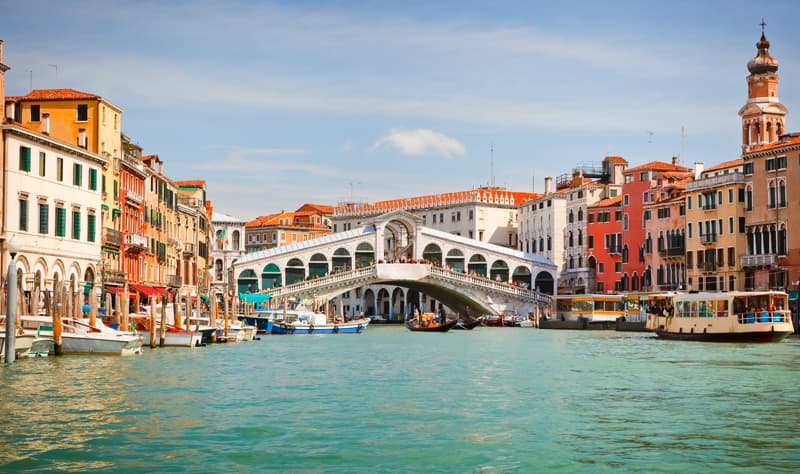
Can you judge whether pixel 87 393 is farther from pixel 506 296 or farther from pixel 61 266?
pixel 506 296

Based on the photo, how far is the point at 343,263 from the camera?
63531 millimetres

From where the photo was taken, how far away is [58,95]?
116ft

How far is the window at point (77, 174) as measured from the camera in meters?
32.6

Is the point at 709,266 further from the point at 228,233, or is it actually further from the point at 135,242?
the point at 228,233

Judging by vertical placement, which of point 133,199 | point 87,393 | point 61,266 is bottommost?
point 87,393

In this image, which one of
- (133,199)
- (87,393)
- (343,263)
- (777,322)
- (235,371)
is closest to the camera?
(87,393)

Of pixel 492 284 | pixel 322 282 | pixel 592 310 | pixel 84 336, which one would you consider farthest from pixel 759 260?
pixel 84 336

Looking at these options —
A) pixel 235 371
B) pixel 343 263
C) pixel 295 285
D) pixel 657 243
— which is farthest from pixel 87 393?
pixel 343 263

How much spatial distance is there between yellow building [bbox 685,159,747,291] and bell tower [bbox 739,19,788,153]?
226 inches

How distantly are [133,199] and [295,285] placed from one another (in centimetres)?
1683

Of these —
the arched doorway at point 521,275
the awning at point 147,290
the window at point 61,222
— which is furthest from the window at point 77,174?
the arched doorway at point 521,275

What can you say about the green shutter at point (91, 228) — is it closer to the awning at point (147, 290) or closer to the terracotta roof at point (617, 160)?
the awning at point (147, 290)

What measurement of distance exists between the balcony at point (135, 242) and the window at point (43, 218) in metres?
7.15

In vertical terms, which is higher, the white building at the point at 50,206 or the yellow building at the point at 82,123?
the yellow building at the point at 82,123
